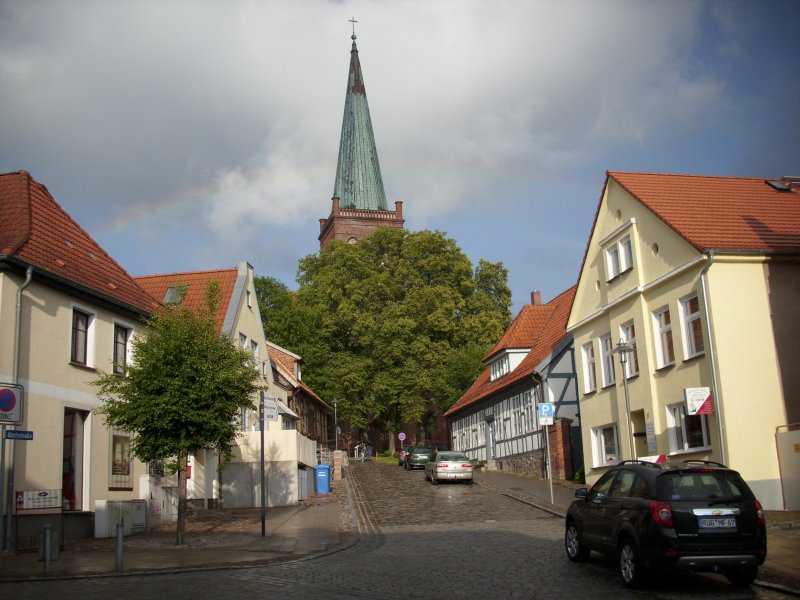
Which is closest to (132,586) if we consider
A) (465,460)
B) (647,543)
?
(647,543)

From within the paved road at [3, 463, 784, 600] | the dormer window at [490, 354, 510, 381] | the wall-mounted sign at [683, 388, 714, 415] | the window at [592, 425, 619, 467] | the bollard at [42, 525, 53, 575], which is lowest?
the paved road at [3, 463, 784, 600]

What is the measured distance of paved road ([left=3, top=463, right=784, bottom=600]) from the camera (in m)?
11.3

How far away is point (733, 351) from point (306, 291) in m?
44.6

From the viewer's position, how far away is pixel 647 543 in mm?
10969

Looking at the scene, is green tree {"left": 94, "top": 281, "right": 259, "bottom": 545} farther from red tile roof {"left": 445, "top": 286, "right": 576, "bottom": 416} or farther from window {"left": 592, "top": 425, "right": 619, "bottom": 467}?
red tile roof {"left": 445, "top": 286, "right": 576, "bottom": 416}

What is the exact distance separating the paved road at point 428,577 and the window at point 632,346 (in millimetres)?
7347

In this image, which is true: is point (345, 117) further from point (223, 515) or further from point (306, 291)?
point (223, 515)

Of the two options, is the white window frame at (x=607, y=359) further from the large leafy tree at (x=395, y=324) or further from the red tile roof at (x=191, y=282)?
the large leafy tree at (x=395, y=324)

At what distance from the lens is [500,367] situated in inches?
1705

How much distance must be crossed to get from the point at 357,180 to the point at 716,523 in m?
85.8

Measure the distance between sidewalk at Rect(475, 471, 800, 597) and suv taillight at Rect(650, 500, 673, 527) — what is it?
5.94 ft

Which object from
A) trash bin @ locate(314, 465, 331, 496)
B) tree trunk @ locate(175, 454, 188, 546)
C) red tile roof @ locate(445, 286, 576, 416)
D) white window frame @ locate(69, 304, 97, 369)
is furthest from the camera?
red tile roof @ locate(445, 286, 576, 416)

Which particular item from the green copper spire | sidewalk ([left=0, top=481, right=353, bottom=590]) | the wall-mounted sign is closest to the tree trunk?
sidewalk ([left=0, top=481, right=353, bottom=590])

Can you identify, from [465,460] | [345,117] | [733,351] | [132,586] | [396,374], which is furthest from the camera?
[345,117]
